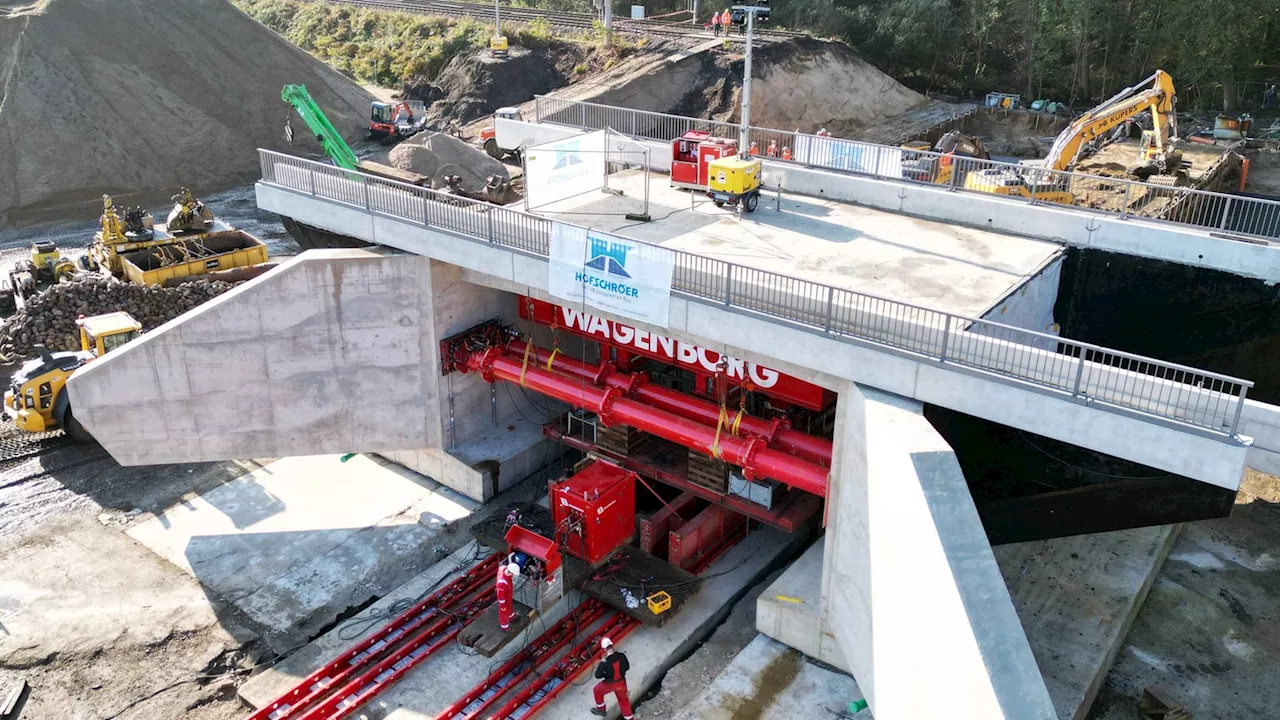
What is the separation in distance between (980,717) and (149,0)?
184 ft

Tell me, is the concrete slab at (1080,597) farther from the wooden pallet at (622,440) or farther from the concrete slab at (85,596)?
the concrete slab at (85,596)

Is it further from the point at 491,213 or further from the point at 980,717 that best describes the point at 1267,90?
the point at 980,717

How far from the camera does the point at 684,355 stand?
17.3m

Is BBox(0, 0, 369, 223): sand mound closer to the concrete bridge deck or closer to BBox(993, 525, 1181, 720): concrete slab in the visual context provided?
the concrete bridge deck

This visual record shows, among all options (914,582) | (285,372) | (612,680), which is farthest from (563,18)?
(914,582)

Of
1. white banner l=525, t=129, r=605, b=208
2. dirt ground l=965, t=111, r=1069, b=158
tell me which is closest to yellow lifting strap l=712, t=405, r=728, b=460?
white banner l=525, t=129, r=605, b=208

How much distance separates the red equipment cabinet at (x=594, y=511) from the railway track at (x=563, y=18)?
36632 mm

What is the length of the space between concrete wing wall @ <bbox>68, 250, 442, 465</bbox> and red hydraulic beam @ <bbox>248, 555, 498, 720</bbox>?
15.0ft

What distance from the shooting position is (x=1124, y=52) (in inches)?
2223

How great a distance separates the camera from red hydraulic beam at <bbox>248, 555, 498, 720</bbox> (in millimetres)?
14102

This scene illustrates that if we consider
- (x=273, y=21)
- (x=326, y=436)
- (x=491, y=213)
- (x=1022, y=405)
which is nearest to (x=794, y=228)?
(x=491, y=213)

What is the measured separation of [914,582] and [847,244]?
8265 millimetres

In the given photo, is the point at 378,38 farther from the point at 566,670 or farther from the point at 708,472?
the point at 566,670

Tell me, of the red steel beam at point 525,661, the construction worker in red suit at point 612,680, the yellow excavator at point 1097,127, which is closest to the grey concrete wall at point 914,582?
the construction worker in red suit at point 612,680
